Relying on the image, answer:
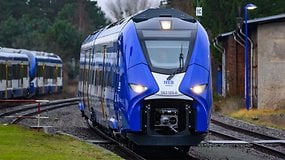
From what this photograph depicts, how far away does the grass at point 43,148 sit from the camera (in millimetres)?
15344

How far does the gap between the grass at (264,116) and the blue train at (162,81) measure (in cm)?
1270

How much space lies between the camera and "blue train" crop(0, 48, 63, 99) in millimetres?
39688

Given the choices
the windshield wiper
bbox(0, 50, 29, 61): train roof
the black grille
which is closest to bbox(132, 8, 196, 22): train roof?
the windshield wiper

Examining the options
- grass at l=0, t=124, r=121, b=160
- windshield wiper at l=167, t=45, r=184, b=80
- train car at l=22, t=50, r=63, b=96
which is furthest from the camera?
train car at l=22, t=50, r=63, b=96

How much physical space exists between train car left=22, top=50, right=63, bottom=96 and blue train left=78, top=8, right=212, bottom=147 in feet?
101

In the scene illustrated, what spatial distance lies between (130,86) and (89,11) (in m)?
85.5

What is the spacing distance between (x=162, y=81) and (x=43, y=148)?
3204mm

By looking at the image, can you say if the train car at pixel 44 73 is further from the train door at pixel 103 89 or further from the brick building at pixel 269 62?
the train door at pixel 103 89

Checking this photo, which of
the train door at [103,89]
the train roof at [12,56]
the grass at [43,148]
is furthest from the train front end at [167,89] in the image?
the train roof at [12,56]

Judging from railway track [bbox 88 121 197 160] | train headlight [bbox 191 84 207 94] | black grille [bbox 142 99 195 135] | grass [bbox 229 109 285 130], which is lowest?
grass [bbox 229 109 285 130]

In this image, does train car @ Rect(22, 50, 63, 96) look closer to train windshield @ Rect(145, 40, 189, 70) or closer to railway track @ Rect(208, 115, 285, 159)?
railway track @ Rect(208, 115, 285, 159)

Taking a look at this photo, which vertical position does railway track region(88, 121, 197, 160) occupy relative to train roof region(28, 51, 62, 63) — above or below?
below

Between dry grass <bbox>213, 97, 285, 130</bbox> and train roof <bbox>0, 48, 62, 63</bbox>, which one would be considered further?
train roof <bbox>0, 48, 62, 63</bbox>

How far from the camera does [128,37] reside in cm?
1756
